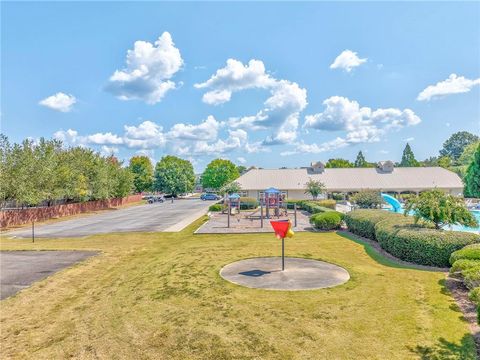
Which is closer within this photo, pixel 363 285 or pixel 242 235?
pixel 363 285

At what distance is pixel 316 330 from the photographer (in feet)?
23.1

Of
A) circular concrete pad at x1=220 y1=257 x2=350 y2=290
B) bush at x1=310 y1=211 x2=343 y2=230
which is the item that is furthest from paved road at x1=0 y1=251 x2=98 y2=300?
bush at x1=310 y1=211 x2=343 y2=230

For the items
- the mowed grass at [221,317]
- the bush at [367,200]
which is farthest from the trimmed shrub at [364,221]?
the bush at [367,200]

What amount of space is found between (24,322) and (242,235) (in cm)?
1371

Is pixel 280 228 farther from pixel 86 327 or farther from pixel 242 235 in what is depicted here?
pixel 242 235

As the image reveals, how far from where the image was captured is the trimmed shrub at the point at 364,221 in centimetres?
1756

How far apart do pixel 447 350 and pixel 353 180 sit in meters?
49.1

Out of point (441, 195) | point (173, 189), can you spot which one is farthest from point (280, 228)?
point (173, 189)

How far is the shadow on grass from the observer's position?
19.5 ft

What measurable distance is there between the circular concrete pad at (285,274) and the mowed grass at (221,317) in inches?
19.8

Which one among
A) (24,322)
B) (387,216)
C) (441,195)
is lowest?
(24,322)

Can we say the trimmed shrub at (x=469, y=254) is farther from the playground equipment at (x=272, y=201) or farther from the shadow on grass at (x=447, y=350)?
the playground equipment at (x=272, y=201)

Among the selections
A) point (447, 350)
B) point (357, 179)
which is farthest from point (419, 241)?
point (357, 179)

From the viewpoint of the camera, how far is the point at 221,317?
7.79 meters
